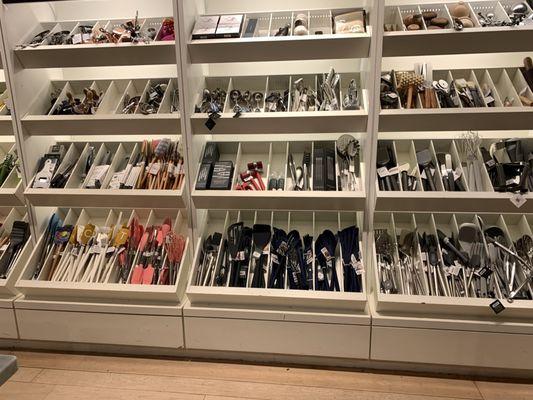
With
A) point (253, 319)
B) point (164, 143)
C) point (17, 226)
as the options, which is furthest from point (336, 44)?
point (17, 226)

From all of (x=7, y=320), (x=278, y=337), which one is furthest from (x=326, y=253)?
(x=7, y=320)

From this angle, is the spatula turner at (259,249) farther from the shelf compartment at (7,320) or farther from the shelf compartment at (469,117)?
the shelf compartment at (7,320)

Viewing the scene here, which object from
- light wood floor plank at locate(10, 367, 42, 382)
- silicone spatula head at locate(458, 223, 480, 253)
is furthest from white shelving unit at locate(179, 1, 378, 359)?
light wood floor plank at locate(10, 367, 42, 382)

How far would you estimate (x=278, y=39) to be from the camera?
203cm

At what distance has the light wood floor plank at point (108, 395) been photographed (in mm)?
1961

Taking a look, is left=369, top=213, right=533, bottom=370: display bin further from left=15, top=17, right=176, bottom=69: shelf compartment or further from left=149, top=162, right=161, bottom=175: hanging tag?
left=15, top=17, right=176, bottom=69: shelf compartment

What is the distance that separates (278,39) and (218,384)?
1.63 metres

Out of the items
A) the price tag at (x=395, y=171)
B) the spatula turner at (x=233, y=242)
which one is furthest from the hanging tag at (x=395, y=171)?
the spatula turner at (x=233, y=242)

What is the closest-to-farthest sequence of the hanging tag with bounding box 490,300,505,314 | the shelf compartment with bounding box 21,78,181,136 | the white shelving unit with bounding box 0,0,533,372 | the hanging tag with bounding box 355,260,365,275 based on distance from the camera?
the hanging tag with bounding box 490,300,505,314, the white shelving unit with bounding box 0,0,533,372, the hanging tag with bounding box 355,260,365,275, the shelf compartment with bounding box 21,78,181,136

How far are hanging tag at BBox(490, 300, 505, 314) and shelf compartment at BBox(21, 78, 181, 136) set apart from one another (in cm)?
166

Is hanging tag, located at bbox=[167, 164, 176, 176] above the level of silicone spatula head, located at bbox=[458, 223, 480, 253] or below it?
above

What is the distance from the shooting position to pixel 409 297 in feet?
6.40

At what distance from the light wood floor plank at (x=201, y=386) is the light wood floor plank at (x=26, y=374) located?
37 millimetres

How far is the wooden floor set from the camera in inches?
76.8
